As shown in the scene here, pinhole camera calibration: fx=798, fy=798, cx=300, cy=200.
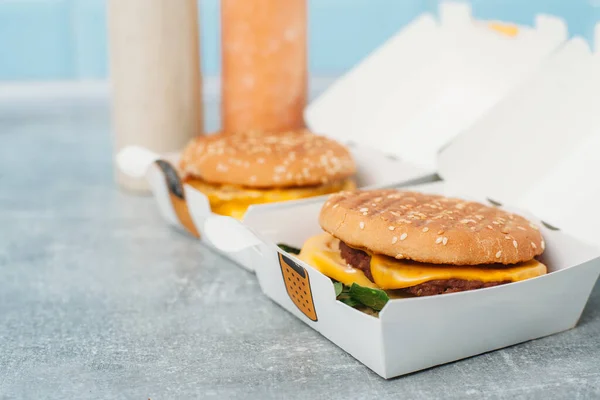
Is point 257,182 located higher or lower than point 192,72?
lower

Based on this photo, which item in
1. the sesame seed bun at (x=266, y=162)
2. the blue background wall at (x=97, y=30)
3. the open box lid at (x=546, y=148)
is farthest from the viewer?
the blue background wall at (x=97, y=30)

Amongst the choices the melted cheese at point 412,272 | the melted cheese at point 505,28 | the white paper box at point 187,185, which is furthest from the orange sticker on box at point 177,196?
the melted cheese at point 505,28

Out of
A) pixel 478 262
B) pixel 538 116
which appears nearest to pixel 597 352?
pixel 478 262

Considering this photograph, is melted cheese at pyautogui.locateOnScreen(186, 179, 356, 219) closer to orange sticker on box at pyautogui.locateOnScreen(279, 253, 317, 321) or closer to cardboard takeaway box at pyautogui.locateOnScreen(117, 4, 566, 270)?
cardboard takeaway box at pyautogui.locateOnScreen(117, 4, 566, 270)

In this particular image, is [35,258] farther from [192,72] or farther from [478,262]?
[478,262]

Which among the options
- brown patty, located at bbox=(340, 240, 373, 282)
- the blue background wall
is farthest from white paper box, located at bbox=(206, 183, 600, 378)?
the blue background wall

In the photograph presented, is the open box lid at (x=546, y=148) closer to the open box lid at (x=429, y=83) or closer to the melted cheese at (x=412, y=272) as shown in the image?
the open box lid at (x=429, y=83)

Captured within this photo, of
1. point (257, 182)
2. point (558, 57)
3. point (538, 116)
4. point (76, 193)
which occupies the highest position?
point (558, 57)

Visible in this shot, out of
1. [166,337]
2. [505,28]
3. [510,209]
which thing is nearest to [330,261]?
[166,337]
